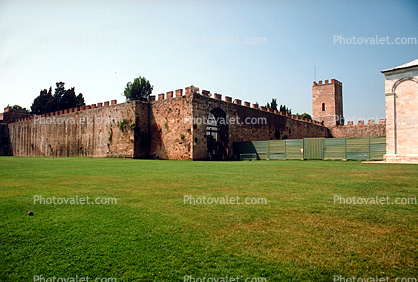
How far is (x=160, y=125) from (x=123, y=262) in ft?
75.6

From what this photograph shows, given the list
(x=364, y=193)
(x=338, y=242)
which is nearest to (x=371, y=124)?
(x=364, y=193)

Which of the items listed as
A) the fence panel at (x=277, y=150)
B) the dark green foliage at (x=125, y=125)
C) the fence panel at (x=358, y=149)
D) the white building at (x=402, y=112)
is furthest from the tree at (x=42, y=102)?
the white building at (x=402, y=112)

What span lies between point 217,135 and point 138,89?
99.0ft

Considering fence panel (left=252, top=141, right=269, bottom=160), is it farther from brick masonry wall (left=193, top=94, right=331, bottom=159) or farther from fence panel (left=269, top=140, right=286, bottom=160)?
brick masonry wall (left=193, top=94, right=331, bottom=159)

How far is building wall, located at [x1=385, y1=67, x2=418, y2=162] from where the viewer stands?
16.8m

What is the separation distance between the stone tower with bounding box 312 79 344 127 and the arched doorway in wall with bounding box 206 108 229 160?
30.6m

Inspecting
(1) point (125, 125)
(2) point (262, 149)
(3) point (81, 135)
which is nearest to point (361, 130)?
(2) point (262, 149)

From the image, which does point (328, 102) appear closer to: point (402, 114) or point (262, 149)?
point (262, 149)

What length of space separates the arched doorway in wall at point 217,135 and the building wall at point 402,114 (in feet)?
44.6

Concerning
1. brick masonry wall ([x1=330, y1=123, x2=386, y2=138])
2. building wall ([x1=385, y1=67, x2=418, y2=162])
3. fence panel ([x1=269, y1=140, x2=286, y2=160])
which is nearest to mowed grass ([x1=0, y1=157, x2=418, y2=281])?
building wall ([x1=385, y1=67, x2=418, y2=162])

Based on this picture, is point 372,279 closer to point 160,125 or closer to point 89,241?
point 89,241

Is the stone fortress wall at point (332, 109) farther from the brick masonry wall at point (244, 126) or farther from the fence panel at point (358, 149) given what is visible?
the fence panel at point (358, 149)

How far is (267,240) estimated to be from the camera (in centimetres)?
330

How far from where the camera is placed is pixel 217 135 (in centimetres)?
2645
